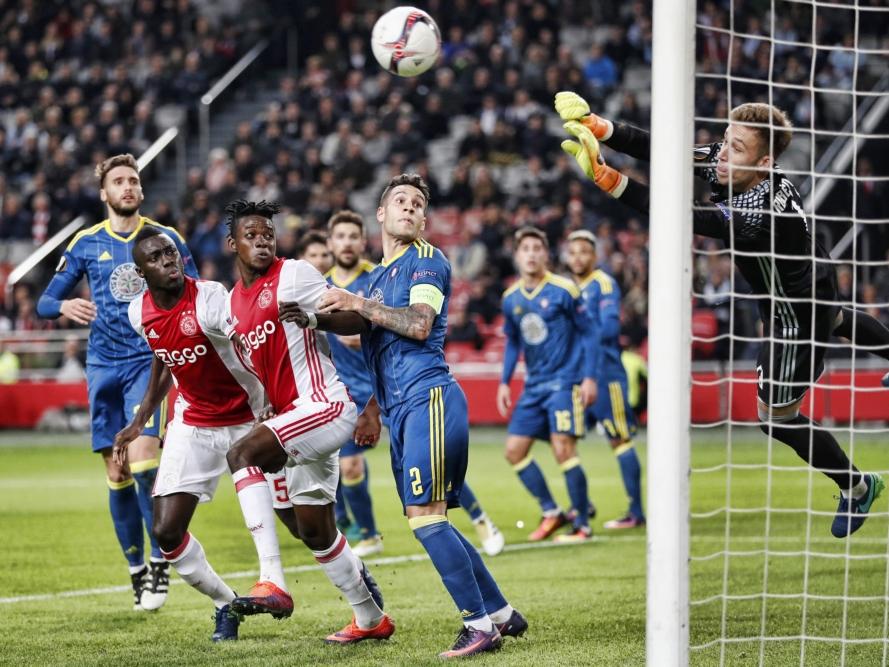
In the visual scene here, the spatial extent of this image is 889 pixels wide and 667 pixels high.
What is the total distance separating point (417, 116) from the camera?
2470 cm

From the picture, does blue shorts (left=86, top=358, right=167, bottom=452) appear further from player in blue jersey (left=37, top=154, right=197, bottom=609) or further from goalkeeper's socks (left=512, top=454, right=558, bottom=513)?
goalkeeper's socks (left=512, top=454, right=558, bottom=513)

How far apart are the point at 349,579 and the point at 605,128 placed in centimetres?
264

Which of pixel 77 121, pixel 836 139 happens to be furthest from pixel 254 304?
pixel 77 121

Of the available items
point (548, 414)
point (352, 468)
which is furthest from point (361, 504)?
point (548, 414)

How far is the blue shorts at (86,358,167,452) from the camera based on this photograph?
8.00 m

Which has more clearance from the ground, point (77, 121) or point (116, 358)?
point (77, 121)

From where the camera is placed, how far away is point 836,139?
75.4 ft

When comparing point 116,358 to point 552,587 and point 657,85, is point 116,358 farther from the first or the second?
point 657,85

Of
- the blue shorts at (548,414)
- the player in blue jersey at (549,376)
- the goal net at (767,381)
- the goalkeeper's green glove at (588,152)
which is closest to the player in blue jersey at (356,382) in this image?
the player in blue jersey at (549,376)

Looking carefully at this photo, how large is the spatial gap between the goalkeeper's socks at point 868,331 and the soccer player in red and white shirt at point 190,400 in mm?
3386

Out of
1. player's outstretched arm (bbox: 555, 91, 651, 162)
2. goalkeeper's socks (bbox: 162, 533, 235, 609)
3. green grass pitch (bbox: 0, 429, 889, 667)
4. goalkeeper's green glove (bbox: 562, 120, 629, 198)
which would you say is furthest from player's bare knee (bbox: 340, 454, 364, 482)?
goalkeeper's green glove (bbox: 562, 120, 629, 198)

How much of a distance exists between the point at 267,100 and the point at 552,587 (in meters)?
21.5

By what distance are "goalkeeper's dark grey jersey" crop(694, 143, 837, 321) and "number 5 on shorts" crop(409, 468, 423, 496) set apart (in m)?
1.81

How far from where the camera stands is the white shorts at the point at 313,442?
616 centimetres
